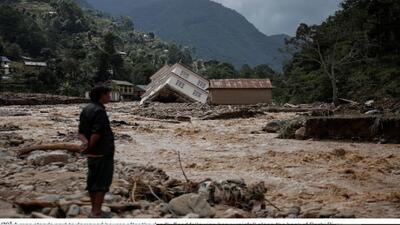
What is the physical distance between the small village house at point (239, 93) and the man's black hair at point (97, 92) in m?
35.6

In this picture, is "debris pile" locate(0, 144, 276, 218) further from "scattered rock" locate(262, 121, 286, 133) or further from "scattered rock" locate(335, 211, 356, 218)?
"scattered rock" locate(262, 121, 286, 133)

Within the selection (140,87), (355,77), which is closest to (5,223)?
(355,77)

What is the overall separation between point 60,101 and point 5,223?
128 ft

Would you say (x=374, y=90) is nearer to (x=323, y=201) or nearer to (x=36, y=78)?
(x=323, y=201)

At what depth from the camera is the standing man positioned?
4.70 meters

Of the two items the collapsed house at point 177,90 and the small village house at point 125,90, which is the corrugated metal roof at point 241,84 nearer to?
the collapsed house at point 177,90

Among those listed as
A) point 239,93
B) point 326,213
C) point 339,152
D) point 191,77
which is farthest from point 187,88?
point 326,213

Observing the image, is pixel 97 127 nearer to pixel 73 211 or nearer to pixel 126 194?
pixel 73 211

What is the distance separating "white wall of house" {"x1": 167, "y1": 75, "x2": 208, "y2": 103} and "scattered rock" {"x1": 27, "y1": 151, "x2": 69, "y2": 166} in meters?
39.1

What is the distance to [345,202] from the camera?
244 inches

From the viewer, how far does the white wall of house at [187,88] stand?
4766 centimetres

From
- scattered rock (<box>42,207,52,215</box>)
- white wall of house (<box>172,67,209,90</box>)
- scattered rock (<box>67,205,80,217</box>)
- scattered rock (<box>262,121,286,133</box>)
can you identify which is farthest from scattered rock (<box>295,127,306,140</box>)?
white wall of house (<box>172,67,209,90</box>)

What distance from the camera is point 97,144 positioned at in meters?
4.73

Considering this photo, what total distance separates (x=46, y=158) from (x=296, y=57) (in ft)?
105
